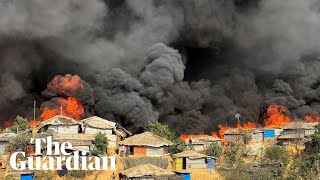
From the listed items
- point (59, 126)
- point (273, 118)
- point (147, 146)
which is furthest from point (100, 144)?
point (273, 118)

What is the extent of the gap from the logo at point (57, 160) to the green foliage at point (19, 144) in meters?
0.90

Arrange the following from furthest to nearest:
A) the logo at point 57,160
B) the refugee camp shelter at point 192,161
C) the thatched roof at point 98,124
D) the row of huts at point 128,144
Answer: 1. the thatched roof at point 98,124
2. the refugee camp shelter at point 192,161
3. the row of huts at point 128,144
4. the logo at point 57,160

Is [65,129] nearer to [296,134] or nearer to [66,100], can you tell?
[66,100]

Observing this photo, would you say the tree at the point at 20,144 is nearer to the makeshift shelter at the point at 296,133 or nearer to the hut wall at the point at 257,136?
the makeshift shelter at the point at 296,133

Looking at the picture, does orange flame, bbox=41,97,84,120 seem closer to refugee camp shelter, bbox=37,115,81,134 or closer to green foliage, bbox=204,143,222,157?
refugee camp shelter, bbox=37,115,81,134

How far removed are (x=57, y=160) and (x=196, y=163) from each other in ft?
37.4

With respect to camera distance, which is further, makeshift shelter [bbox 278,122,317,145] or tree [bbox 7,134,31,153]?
makeshift shelter [bbox 278,122,317,145]

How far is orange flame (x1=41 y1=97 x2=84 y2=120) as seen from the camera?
195 feet

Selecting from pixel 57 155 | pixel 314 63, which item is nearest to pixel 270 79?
pixel 314 63

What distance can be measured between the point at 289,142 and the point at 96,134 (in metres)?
19.5

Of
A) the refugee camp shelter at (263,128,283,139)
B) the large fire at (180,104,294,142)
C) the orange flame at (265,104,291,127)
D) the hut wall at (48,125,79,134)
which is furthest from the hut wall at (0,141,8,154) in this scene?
the orange flame at (265,104,291,127)

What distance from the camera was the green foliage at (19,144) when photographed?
146 feet

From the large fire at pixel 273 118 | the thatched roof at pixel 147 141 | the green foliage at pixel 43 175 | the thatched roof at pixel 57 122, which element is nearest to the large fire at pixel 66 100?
the thatched roof at pixel 57 122

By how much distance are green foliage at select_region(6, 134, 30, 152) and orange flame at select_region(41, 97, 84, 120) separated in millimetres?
14062
